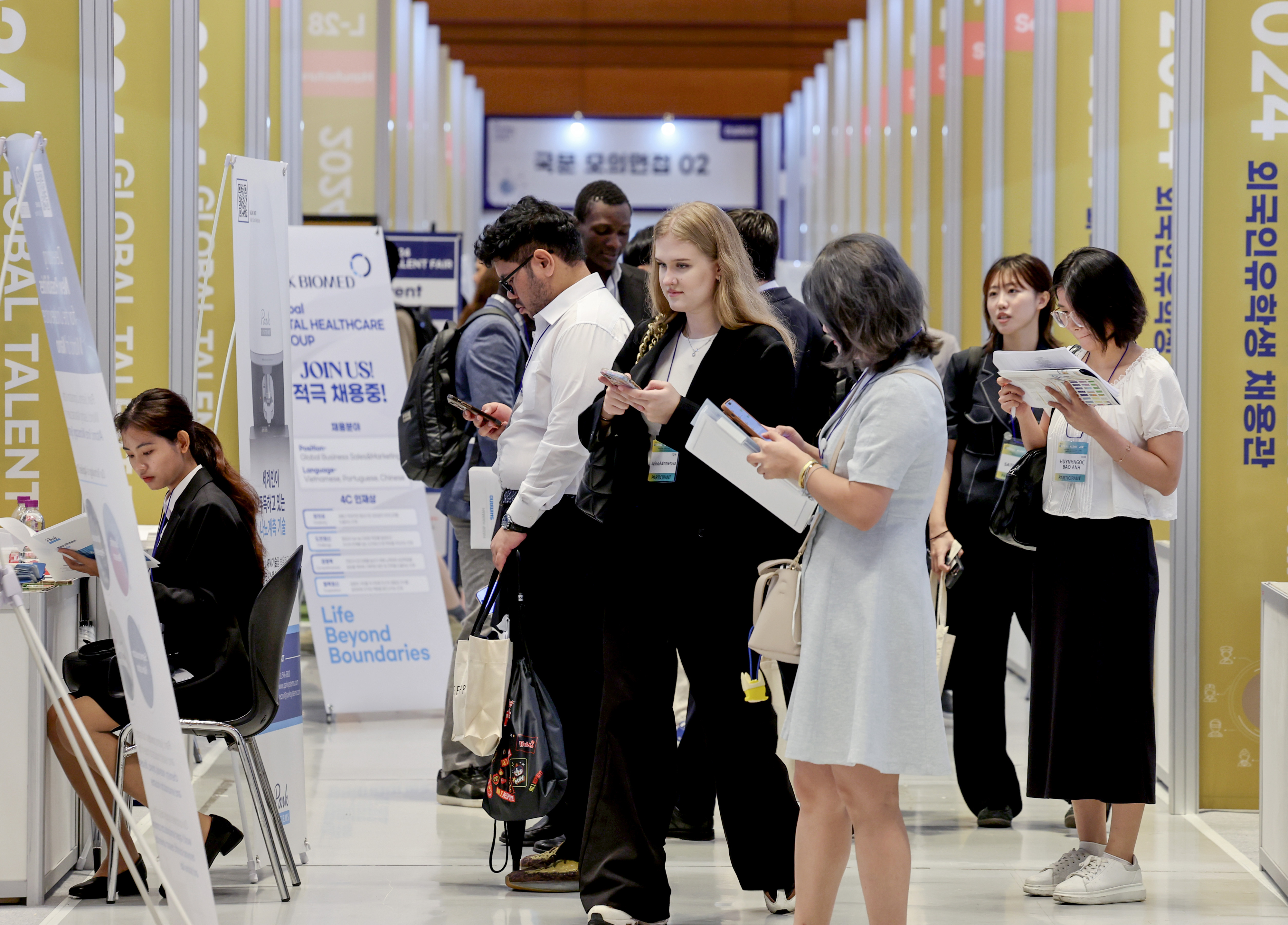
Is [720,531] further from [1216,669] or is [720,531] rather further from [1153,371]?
[1216,669]

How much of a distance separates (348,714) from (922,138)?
5.76 meters

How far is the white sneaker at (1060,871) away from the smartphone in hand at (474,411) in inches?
72.2

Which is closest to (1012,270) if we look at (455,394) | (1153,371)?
(1153,371)

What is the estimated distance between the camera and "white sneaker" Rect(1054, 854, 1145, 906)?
353cm

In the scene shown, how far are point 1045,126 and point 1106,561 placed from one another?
342 centimetres

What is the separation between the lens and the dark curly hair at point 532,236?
12.0ft

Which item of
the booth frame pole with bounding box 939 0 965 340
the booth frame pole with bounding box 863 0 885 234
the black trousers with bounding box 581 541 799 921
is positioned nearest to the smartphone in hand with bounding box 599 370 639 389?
the black trousers with bounding box 581 541 799 921

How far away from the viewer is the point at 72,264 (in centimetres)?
225

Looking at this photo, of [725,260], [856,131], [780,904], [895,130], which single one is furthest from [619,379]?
[856,131]

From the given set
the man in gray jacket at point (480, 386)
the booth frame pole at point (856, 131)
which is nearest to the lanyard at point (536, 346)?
the man in gray jacket at point (480, 386)

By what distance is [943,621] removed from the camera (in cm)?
394

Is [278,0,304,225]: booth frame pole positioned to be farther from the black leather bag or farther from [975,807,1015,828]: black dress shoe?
[975,807,1015,828]: black dress shoe

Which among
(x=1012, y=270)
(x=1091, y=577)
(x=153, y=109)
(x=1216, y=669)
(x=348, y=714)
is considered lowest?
(x=348, y=714)

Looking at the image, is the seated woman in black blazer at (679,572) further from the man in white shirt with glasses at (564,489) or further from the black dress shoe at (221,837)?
the black dress shoe at (221,837)
